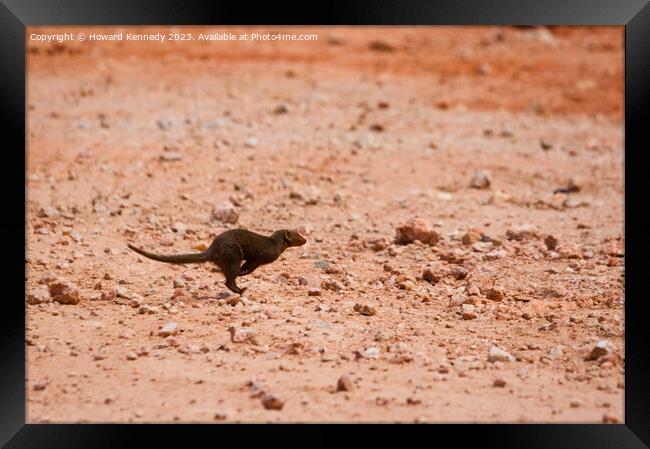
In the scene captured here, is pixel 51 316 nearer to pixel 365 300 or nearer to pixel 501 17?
pixel 365 300

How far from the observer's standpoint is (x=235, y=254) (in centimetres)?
568

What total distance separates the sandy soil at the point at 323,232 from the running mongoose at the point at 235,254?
6.2 inches

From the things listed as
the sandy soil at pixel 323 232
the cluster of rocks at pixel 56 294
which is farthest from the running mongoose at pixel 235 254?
the cluster of rocks at pixel 56 294

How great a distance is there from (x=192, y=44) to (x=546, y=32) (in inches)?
247

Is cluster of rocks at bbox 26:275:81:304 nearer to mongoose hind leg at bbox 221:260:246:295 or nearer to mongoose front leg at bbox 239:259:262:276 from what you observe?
mongoose hind leg at bbox 221:260:246:295

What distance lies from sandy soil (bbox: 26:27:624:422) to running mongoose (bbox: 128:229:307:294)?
0.16 metres

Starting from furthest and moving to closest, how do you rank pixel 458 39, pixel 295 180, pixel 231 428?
pixel 458 39 < pixel 295 180 < pixel 231 428

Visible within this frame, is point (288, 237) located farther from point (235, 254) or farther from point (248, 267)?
point (235, 254)

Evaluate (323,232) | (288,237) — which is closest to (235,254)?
(288,237)

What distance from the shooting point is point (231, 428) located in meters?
4.10

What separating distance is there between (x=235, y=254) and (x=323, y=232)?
1431 mm

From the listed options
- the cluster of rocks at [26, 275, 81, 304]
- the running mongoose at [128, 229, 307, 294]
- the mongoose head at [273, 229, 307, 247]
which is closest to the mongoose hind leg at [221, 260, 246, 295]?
the running mongoose at [128, 229, 307, 294]

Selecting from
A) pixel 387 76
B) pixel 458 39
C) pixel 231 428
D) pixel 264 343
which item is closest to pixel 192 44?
pixel 387 76

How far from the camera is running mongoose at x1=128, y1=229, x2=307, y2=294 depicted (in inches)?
223
